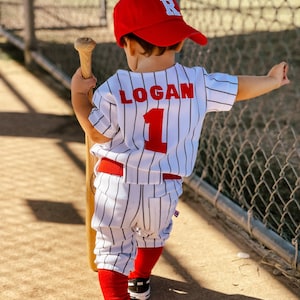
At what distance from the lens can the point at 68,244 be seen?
10.4 ft

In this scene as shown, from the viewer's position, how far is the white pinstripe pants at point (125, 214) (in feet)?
7.79

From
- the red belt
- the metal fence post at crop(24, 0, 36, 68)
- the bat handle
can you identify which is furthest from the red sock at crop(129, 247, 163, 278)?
the metal fence post at crop(24, 0, 36, 68)

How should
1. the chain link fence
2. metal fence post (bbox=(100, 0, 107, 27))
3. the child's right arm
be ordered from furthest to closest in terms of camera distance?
metal fence post (bbox=(100, 0, 107, 27)) < the chain link fence < the child's right arm

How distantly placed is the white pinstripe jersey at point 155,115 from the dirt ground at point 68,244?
71 cm

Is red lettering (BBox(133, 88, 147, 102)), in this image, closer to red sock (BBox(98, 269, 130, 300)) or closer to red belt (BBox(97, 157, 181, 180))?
red belt (BBox(97, 157, 181, 180))

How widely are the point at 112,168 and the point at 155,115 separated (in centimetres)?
26

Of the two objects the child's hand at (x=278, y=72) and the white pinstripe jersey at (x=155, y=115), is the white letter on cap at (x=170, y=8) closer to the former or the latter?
the white pinstripe jersey at (x=155, y=115)

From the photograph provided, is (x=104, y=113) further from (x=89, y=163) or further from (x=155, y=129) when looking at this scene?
(x=89, y=163)

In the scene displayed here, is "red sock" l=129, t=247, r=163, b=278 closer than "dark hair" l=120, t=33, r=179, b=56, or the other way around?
"dark hair" l=120, t=33, r=179, b=56

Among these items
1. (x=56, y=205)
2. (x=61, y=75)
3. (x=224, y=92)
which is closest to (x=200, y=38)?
(x=224, y=92)

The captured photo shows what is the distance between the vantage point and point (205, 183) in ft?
11.8

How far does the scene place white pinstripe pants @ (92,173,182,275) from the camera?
7.79 feet

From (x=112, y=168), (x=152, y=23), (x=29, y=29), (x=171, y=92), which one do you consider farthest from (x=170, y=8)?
(x=29, y=29)

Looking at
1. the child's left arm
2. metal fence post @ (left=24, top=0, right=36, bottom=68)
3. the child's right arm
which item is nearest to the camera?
the child's right arm
